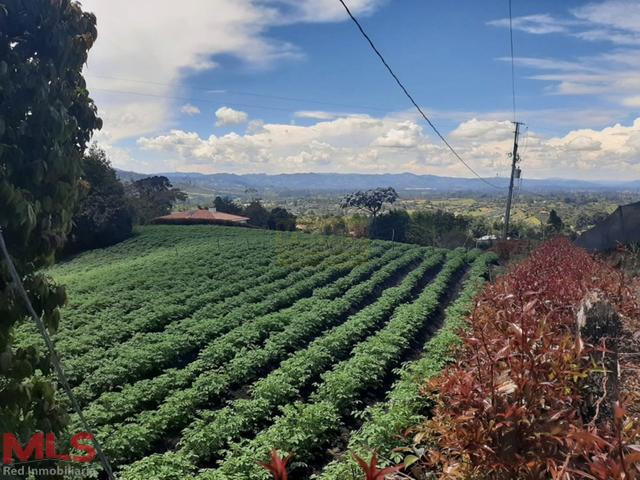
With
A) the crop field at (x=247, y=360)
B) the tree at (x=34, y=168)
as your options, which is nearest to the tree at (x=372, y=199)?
the crop field at (x=247, y=360)

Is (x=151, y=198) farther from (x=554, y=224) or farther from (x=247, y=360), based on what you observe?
(x=247, y=360)

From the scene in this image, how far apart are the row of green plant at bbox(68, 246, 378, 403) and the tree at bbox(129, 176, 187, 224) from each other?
132 ft

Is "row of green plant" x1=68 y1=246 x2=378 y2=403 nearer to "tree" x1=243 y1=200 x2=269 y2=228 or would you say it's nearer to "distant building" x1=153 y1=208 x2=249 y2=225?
"distant building" x1=153 y1=208 x2=249 y2=225

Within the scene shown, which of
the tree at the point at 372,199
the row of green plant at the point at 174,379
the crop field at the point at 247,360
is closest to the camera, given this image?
the crop field at the point at 247,360

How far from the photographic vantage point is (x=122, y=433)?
682 cm

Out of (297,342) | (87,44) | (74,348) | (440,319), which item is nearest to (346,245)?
(440,319)

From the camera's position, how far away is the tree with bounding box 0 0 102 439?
385 cm

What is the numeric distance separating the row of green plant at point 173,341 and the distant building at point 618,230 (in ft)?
43.8

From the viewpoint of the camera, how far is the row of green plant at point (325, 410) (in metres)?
5.79

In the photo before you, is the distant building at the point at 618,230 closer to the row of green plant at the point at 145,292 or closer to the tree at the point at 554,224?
the row of green plant at the point at 145,292

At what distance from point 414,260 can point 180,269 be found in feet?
49.1

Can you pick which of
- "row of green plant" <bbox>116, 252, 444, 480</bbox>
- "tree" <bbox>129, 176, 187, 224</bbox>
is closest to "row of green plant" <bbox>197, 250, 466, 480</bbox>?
"row of green plant" <bbox>116, 252, 444, 480</bbox>

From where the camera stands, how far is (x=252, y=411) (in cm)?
775

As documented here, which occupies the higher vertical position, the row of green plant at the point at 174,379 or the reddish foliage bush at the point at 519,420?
the reddish foliage bush at the point at 519,420
